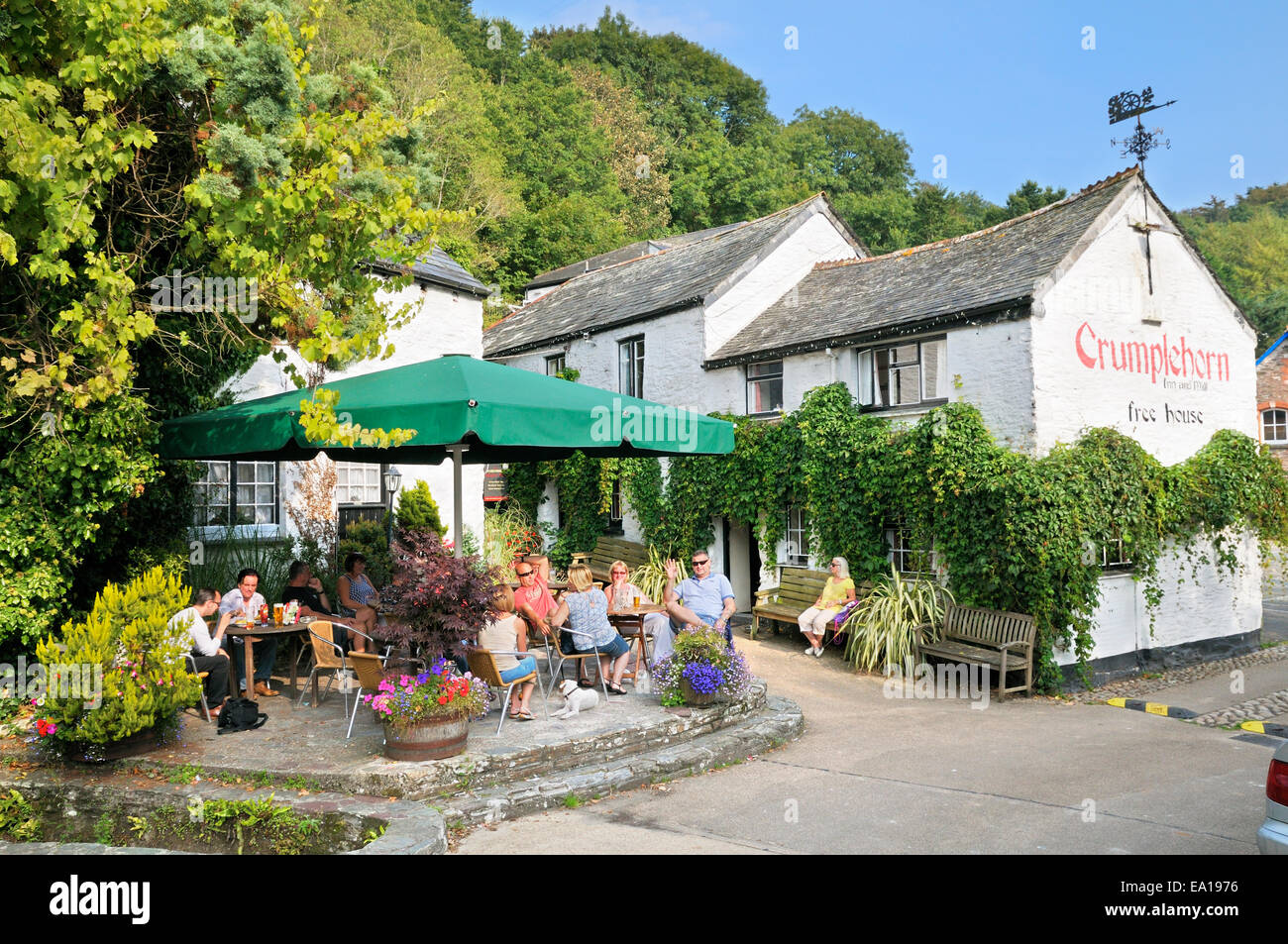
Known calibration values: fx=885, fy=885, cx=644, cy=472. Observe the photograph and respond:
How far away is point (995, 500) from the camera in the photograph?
12.2 m

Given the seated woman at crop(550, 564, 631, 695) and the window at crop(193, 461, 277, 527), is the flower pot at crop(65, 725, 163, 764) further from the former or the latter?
the window at crop(193, 461, 277, 527)

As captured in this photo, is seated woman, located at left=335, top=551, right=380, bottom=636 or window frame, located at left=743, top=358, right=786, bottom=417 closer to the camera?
seated woman, located at left=335, top=551, right=380, bottom=636

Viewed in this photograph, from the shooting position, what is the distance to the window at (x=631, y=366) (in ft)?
66.1

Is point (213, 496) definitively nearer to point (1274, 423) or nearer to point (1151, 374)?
point (1151, 374)

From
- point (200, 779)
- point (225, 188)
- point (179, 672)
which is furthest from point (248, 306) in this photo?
point (200, 779)

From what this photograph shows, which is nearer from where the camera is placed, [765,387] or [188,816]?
[188,816]

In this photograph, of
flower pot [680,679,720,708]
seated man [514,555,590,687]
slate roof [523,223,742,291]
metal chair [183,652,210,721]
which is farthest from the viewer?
slate roof [523,223,742,291]

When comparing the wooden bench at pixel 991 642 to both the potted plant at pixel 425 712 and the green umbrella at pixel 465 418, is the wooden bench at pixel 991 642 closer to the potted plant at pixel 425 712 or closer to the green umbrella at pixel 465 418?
the green umbrella at pixel 465 418

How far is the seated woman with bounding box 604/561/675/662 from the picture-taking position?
982 centimetres

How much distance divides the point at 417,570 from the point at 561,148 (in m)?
45.7

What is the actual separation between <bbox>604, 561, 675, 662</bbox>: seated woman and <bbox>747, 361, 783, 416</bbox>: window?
7.04 m
